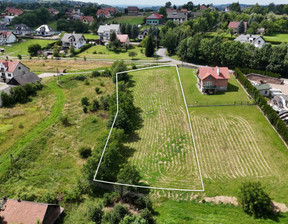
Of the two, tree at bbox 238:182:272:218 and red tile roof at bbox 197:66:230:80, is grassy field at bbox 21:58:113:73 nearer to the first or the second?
red tile roof at bbox 197:66:230:80

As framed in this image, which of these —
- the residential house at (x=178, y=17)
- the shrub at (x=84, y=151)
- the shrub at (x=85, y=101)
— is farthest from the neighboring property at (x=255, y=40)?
the shrub at (x=84, y=151)

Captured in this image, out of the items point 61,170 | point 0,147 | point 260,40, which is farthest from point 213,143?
point 260,40

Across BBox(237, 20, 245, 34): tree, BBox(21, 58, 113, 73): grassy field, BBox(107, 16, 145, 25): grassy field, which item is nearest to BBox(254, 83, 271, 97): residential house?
BBox(21, 58, 113, 73): grassy field

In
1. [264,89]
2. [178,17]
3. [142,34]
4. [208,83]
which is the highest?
[178,17]

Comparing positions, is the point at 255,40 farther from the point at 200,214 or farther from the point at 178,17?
the point at 200,214

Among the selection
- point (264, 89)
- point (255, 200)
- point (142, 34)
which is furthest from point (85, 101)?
point (142, 34)

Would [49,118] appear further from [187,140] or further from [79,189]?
[187,140]

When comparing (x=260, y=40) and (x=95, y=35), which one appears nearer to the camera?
(x=260, y=40)
